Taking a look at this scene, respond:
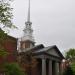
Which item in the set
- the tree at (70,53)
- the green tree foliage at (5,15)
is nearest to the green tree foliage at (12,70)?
the green tree foliage at (5,15)

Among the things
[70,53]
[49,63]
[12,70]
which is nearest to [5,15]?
[12,70]

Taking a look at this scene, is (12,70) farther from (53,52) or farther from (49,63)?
(53,52)

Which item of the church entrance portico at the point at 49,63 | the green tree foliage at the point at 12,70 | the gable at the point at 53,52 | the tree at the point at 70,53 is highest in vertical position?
the tree at the point at 70,53

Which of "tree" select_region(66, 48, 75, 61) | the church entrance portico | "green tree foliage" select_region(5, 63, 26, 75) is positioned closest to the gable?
the church entrance portico

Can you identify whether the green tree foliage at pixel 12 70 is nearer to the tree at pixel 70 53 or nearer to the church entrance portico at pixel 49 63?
the church entrance portico at pixel 49 63

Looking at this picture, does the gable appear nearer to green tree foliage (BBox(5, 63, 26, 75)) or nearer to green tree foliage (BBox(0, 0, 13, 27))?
green tree foliage (BBox(5, 63, 26, 75))

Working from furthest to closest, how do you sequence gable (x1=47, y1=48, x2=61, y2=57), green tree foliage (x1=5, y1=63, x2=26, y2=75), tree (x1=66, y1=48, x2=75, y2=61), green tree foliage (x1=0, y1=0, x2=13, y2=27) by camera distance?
1. tree (x1=66, y1=48, x2=75, y2=61)
2. gable (x1=47, y1=48, x2=61, y2=57)
3. green tree foliage (x1=5, y1=63, x2=26, y2=75)
4. green tree foliage (x1=0, y1=0, x2=13, y2=27)

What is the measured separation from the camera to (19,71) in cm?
3666

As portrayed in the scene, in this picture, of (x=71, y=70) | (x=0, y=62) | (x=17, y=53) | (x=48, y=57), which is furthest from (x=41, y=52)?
(x=0, y=62)

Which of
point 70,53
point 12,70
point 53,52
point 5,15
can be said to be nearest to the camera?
point 5,15

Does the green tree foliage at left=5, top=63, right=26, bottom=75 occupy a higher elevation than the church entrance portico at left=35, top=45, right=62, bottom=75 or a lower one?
lower

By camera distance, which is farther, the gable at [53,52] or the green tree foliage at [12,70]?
the gable at [53,52]

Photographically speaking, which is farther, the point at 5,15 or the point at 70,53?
the point at 70,53

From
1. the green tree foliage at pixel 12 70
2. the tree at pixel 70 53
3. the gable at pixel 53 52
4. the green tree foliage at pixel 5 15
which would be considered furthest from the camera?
the tree at pixel 70 53
